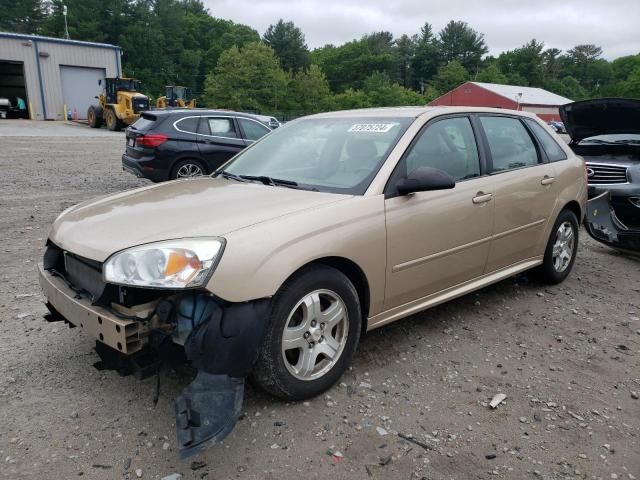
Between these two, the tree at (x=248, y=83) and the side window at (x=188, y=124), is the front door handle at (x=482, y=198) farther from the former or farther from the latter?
the tree at (x=248, y=83)

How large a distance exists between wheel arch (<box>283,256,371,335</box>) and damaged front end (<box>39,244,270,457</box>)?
20.3 inches

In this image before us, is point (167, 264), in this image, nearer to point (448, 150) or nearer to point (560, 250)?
point (448, 150)

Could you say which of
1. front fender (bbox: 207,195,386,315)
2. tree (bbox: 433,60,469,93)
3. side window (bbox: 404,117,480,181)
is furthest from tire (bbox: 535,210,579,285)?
tree (bbox: 433,60,469,93)

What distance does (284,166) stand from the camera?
3.69 metres

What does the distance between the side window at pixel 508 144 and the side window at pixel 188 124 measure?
662 cm

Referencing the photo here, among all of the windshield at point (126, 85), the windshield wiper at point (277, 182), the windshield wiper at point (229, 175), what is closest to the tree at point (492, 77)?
the windshield at point (126, 85)

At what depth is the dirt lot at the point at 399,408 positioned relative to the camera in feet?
7.95

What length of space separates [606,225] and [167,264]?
17.2 feet

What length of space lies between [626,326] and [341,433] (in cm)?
272

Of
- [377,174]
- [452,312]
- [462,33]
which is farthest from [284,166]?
[462,33]

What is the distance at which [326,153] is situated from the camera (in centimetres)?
363

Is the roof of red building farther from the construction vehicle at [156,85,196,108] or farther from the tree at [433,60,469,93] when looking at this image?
the construction vehicle at [156,85,196,108]

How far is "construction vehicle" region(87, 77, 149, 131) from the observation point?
26.5m

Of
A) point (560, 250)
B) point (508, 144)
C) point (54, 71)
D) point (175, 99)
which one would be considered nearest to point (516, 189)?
point (508, 144)
